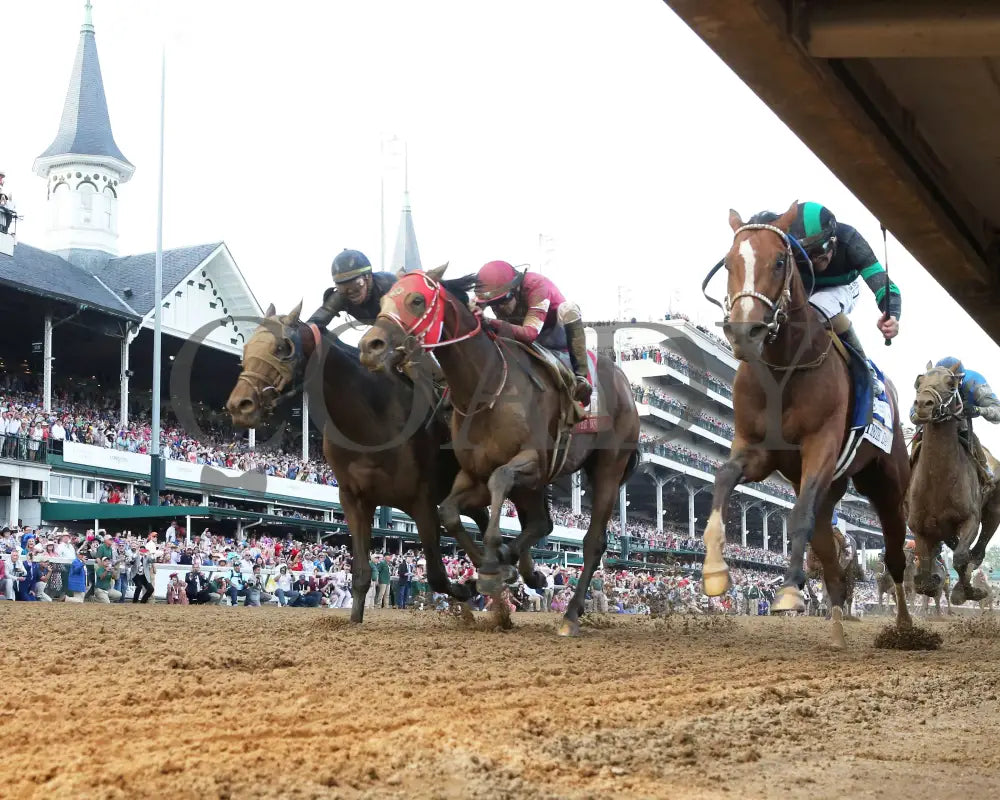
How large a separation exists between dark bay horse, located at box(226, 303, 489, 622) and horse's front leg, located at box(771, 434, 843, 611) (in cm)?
252

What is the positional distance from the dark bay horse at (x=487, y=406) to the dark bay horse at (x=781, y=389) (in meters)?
1.57

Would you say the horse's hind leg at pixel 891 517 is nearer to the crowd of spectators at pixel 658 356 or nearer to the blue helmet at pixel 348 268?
the blue helmet at pixel 348 268

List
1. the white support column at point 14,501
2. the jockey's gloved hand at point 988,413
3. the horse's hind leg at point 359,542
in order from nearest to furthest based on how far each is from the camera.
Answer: the horse's hind leg at point 359,542 < the jockey's gloved hand at point 988,413 < the white support column at point 14,501

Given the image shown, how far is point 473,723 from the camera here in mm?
3846

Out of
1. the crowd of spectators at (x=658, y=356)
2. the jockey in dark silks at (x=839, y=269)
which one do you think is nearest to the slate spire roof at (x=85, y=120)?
the crowd of spectators at (x=658, y=356)

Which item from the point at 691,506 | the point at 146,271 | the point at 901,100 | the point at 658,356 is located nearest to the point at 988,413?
the point at 901,100

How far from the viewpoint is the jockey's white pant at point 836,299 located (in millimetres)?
8156

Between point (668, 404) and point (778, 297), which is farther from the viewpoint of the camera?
point (668, 404)

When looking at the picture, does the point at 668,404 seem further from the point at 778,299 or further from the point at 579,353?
the point at 778,299

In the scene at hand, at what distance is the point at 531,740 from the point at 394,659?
2.53 m

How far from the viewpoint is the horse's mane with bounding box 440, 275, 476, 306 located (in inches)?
344

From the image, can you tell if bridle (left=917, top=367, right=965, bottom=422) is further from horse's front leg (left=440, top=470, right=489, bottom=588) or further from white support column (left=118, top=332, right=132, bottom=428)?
white support column (left=118, top=332, right=132, bottom=428)

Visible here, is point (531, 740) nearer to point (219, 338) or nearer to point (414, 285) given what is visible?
point (414, 285)

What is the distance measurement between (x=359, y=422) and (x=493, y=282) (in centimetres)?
155
